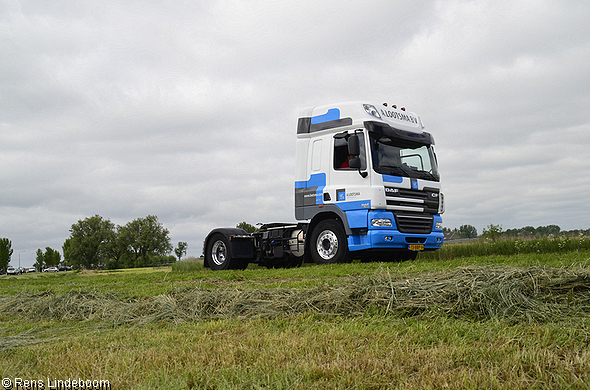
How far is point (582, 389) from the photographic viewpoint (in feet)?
7.25

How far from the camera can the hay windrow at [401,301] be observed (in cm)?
396

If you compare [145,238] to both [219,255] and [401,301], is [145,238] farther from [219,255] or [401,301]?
[401,301]

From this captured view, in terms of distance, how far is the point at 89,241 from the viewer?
75.4 meters

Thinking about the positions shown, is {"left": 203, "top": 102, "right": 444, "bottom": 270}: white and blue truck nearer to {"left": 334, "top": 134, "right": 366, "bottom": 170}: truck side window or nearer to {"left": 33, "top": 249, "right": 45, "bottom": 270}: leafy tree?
{"left": 334, "top": 134, "right": 366, "bottom": 170}: truck side window

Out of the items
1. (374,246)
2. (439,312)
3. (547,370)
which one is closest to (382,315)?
(439,312)

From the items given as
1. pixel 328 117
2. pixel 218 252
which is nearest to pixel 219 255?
pixel 218 252

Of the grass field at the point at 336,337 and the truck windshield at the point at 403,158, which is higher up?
the truck windshield at the point at 403,158

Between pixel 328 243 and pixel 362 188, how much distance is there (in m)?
1.74

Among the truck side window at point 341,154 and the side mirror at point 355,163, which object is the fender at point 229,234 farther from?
the side mirror at point 355,163

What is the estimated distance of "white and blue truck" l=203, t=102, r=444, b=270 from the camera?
35.7ft

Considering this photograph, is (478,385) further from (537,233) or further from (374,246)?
(537,233)

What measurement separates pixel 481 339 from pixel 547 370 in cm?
68

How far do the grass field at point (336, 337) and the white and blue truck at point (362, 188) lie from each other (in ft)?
18.4

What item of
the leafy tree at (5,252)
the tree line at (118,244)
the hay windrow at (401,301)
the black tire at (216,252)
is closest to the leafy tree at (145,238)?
the tree line at (118,244)
